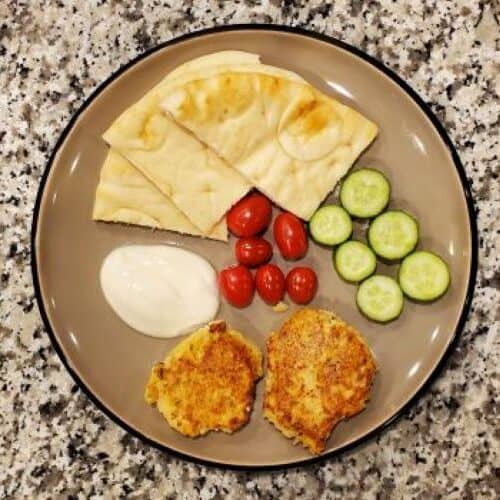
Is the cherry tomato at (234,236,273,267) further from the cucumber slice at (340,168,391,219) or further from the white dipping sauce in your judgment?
the cucumber slice at (340,168,391,219)

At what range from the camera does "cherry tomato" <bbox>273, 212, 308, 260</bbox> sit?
2391 mm

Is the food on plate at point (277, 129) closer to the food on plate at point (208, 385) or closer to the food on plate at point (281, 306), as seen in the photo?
the food on plate at point (281, 306)

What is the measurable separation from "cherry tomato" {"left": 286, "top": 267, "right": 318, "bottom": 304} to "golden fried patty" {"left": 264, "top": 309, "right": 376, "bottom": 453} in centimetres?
4

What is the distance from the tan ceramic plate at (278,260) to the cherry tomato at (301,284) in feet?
0.15

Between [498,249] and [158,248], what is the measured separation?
99 centimetres

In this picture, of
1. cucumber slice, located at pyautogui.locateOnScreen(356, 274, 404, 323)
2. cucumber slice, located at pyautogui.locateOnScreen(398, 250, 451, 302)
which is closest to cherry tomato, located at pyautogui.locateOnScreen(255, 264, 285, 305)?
cucumber slice, located at pyautogui.locateOnScreen(356, 274, 404, 323)

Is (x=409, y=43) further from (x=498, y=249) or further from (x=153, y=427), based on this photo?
(x=153, y=427)

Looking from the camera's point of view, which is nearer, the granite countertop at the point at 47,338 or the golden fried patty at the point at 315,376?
the golden fried patty at the point at 315,376

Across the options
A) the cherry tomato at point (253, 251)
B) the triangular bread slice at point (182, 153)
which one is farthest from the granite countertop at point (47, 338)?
the cherry tomato at point (253, 251)

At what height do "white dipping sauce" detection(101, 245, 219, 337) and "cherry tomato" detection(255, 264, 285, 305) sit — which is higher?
"cherry tomato" detection(255, 264, 285, 305)

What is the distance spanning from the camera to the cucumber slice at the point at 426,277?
7.76ft

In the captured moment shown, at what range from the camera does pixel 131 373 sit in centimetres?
245

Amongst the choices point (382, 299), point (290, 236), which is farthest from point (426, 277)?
point (290, 236)

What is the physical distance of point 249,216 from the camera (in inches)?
94.6
